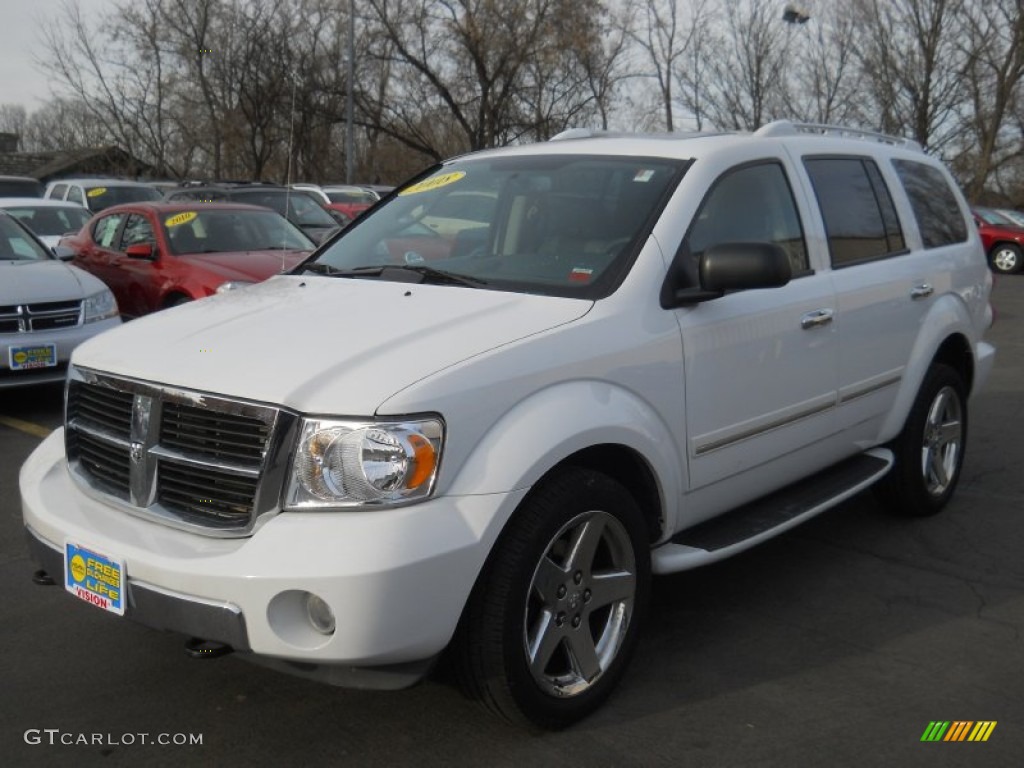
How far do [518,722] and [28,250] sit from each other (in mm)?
7298

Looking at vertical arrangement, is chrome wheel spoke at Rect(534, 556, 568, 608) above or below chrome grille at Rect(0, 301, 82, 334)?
below

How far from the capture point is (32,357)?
7633 millimetres

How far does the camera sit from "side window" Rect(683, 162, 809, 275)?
4.03 meters

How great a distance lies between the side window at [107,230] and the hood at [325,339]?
731cm

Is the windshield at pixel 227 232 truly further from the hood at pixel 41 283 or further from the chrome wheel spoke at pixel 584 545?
the chrome wheel spoke at pixel 584 545

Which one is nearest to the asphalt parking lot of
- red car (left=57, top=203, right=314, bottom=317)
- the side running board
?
the side running board

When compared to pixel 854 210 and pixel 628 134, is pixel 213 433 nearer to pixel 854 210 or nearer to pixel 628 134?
pixel 628 134

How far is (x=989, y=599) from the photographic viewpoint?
4496 mm

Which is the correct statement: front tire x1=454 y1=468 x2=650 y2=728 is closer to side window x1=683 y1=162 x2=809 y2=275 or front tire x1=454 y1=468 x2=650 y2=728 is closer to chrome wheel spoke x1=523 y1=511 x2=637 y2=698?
chrome wheel spoke x1=523 y1=511 x2=637 y2=698

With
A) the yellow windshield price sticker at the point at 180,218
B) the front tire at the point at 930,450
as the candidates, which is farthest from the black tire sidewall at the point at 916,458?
the yellow windshield price sticker at the point at 180,218

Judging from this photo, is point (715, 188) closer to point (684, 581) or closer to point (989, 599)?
point (684, 581)

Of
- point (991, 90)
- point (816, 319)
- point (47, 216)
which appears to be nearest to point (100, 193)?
point (47, 216)

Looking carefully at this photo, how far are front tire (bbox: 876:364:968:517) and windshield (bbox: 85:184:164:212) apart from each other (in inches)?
590
